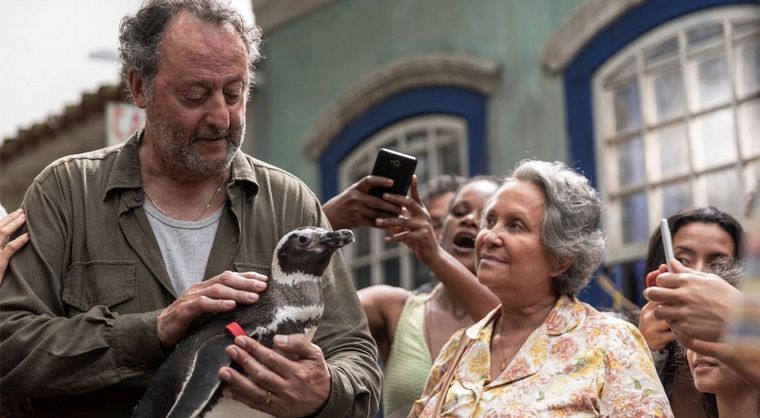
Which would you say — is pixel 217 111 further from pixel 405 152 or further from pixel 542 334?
pixel 405 152

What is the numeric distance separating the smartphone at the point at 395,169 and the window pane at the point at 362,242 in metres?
5.66

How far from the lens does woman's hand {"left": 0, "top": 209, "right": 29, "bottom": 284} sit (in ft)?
9.73

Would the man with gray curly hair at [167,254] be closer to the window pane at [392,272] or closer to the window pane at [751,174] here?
the window pane at [751,174]

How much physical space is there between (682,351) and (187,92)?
6.13 ft

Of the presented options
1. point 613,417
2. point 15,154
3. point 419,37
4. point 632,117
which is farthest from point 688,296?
point 15,154

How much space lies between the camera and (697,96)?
24.1 feet

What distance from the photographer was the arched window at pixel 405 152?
8906 mm

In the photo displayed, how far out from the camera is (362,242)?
9820 mm

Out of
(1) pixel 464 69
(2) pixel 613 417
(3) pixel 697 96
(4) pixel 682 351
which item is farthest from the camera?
(1) pixel 464 69

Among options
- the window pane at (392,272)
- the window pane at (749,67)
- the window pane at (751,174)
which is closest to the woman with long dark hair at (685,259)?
the window pane at (751,174)

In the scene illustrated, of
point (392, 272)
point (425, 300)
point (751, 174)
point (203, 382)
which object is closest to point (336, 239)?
point (203, 382)

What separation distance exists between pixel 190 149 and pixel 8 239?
50 centimetres

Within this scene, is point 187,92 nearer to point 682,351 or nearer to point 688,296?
point 688,296

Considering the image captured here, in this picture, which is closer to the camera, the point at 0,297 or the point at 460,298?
the point at 0,297
